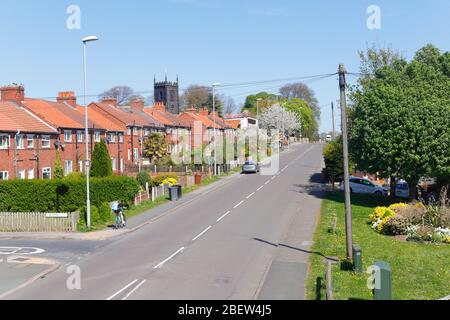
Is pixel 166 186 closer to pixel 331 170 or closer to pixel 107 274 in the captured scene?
pixel 331 170

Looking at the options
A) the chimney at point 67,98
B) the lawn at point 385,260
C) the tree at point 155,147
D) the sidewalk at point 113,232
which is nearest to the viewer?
the lawn at point 385,260

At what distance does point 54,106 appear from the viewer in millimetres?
50500

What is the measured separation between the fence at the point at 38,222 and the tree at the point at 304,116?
10457 centimetres

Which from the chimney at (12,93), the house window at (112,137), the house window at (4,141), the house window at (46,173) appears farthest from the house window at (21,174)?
the house window at (112,137)

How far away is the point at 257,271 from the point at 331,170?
80.8ft

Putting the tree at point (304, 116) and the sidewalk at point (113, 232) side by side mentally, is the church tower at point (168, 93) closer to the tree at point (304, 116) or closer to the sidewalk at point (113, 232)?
the tree at point (304, 116)

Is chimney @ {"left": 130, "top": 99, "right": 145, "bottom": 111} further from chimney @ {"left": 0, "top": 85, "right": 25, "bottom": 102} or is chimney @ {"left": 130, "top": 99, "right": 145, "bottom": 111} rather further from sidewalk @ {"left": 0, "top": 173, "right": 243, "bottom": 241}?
sidewalk @ {"left": 0, "top": 173, "right": 243, "bottom": 241}

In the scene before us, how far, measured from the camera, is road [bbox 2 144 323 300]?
16.1 m

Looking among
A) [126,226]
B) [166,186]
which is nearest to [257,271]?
[126,226]

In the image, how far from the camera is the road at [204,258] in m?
16.1

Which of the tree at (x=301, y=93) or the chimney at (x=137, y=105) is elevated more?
the tree at (x=301, y=93)

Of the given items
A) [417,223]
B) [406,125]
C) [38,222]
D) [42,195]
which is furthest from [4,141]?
[417,223]

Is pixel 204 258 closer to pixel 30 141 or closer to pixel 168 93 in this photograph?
pixel 30 141

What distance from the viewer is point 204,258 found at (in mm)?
20609
